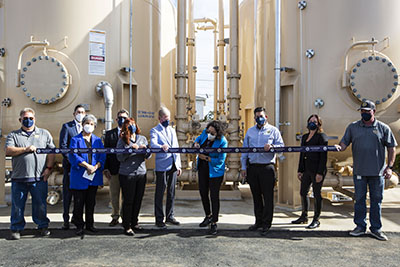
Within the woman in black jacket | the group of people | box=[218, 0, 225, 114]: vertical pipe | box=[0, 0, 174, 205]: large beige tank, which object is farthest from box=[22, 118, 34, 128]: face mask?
box=[218, 0, 225, 114]: vertical pipe

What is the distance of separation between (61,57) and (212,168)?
10.6 ft

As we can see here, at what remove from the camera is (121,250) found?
384cm

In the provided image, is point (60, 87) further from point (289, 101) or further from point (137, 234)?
point (289, 101)

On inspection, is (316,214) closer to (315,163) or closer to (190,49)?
(315,163)

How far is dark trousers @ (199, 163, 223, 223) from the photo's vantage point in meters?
4.59

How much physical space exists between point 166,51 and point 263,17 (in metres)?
3.21

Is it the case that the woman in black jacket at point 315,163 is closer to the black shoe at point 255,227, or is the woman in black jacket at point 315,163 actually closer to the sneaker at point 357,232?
the sneaker at point 357,232

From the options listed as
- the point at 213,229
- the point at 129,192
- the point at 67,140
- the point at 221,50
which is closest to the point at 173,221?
the point at 213,229

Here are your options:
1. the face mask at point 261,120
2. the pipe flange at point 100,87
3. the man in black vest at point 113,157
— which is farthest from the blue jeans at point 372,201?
the pipe flange at point 100,87

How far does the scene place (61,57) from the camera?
5625mm

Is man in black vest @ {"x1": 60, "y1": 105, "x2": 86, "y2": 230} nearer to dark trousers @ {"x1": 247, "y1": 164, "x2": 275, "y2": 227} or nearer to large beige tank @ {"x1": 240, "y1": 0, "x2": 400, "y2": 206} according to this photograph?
dark trousers @ {"x1": 247, "y1": 164, "x2": 275, "y2": 227}

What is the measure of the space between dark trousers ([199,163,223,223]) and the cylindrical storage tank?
2.15 meters

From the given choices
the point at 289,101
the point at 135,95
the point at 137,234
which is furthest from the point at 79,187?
the point at 289,101

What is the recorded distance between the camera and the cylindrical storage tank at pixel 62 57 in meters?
5.50
